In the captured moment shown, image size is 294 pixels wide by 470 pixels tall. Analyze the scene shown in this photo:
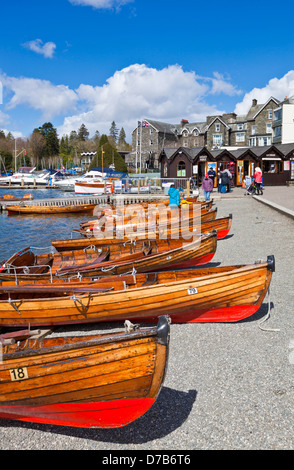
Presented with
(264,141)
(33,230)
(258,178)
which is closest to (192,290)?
(33,230)

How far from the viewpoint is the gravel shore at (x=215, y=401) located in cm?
412

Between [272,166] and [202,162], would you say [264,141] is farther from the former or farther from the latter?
[202,162]

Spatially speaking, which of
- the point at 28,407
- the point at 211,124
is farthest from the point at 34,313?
the point at 211,124

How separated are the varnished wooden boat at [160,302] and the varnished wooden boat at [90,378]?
257 centimetres

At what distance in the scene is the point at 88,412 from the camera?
171 inches

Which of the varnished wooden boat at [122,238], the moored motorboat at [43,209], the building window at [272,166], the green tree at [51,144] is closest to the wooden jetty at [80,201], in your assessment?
the moored motorboat at [43,209]

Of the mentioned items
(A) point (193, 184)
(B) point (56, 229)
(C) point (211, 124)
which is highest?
(C) point (211, 124)

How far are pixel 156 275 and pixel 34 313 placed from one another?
2.85 metres

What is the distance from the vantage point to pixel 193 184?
35.9 meters

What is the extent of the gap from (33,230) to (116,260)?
52.5 ft

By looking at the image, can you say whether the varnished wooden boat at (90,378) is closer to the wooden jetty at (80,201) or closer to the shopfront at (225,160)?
the wooden jetty at (80,201)
